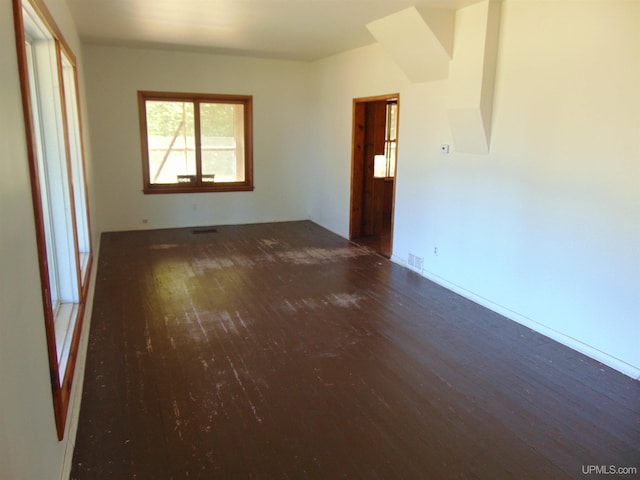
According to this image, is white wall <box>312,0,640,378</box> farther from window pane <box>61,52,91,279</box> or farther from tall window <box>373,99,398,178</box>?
window pane <box>61,52,91,279</box>

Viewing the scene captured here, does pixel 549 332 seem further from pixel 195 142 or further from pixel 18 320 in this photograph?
pixel 195 142

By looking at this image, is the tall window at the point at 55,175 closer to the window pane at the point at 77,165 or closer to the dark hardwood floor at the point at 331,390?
the dark hardwood floor at the point at 331,390

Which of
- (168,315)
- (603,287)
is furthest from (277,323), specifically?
(603,287)

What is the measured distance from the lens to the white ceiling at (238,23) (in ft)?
13.6

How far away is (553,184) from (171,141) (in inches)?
215

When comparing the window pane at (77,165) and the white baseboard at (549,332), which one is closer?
the white baseboard at (549,332)

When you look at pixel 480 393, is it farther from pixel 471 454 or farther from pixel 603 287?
pixel 603 287

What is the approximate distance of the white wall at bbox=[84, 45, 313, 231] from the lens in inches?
261

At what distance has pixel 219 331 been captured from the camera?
141 inches

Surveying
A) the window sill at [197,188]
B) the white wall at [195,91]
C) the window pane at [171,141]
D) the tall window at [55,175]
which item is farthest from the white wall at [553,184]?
the window pane at [171,141]

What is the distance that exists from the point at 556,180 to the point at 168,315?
322 cm

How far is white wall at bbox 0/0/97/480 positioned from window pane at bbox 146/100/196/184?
18.0 ft

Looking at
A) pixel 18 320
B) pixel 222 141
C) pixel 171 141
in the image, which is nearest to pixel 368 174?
pixel 222 141

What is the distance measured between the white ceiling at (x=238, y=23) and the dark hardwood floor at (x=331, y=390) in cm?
259
